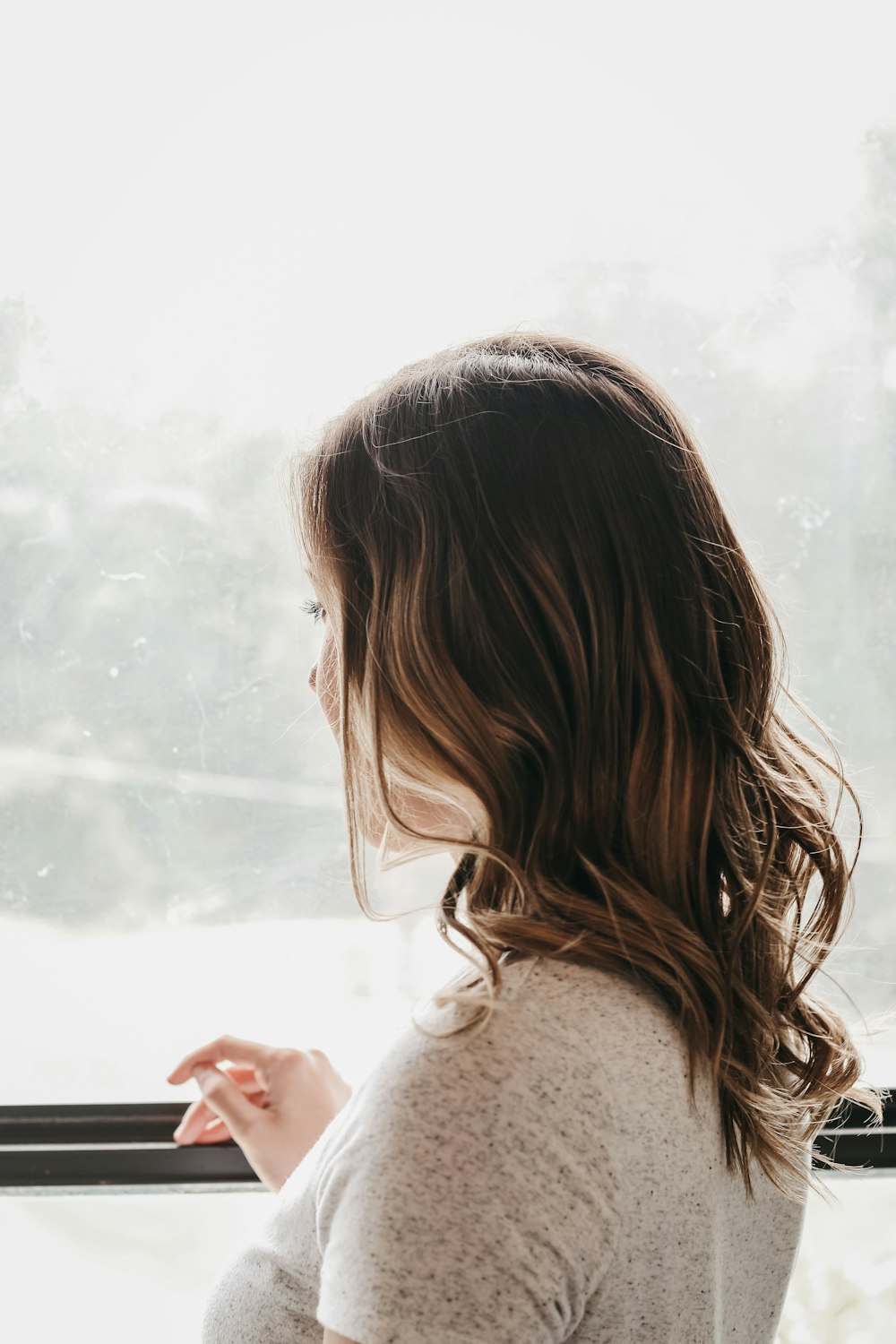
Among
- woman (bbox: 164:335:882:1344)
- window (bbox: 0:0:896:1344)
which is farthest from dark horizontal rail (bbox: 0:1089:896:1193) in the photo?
woman (bbox: 164:335:882:1344)

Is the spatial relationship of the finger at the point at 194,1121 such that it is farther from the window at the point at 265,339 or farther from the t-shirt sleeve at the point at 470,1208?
the t-shirt sleeve at the point at 470,1208

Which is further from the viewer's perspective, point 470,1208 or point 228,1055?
point 228,1055

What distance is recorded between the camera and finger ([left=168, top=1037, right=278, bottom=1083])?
0.85m

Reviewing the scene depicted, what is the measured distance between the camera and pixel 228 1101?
83 centimetres

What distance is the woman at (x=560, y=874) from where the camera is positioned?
457 millimetres

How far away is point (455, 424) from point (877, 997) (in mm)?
775

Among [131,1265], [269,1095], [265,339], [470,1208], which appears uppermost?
[265,339]

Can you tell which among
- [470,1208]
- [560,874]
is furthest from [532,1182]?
[560,874]

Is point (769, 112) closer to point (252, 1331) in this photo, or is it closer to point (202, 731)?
point (202, 731)

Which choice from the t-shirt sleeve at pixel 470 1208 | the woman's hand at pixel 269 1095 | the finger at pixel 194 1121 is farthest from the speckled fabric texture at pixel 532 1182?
the finger at pixel 194 1121

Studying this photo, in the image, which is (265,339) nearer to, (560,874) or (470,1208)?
(560,874)

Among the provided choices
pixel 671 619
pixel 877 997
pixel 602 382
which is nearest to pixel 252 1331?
pixel 671 619

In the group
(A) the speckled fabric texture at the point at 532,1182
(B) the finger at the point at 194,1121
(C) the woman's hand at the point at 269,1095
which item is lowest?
(B) the finger at the point at 194,1121

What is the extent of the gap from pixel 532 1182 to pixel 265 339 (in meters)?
0.76
